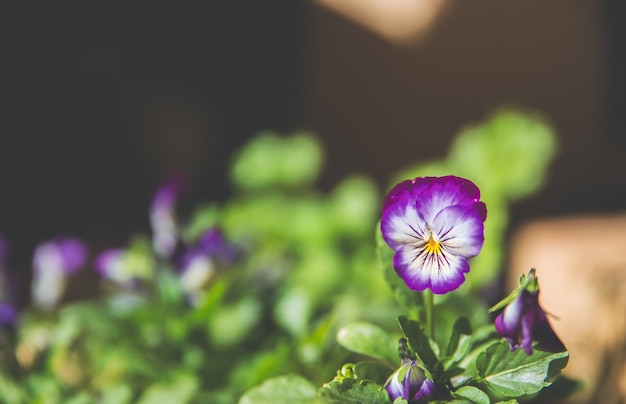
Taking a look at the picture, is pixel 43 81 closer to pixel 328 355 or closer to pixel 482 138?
pixel 482 138

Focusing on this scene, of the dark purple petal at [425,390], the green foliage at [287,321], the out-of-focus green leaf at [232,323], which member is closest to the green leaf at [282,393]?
the green foliage at [287,321]

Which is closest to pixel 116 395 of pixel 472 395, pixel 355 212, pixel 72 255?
pixel 72 255

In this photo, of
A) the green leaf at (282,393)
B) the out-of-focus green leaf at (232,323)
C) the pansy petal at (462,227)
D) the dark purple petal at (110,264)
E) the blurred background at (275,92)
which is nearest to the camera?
the pansy petal at (462,227)

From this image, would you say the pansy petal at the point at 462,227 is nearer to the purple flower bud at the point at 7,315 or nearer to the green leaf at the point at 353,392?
the green leaf at the point at 353,392

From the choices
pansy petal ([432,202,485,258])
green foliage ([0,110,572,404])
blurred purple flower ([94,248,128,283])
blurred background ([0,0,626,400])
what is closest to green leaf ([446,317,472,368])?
green foliage ([0,110,572,404])

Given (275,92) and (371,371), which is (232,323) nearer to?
(371,371)

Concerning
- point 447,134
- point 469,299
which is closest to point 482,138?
point 469,299

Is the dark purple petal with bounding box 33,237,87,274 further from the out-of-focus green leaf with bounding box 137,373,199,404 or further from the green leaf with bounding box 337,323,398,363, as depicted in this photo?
the green leaf with bounding box 337,323,398,363
